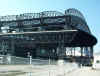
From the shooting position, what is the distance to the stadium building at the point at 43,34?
89125 millimetres

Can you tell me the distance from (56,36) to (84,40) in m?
22.5

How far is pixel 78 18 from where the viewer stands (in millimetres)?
98938

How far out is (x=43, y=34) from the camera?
91.0m

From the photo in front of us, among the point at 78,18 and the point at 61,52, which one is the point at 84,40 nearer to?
the point at 78,18

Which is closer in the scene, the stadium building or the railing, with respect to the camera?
the railing

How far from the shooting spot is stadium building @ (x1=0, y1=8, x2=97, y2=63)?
89125 millimetres

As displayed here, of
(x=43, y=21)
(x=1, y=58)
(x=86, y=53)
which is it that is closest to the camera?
(x=1, y=58)

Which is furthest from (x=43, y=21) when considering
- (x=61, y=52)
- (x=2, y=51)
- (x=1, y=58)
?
(x=1, y=58)

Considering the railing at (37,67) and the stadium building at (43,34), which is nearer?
the railing at (37,67)

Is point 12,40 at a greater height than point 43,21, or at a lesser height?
lesser

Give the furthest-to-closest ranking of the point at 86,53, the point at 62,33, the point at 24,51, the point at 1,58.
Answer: the point at 86,53 < the point at 24,51 < the point at 62,33 < the point at 1,58

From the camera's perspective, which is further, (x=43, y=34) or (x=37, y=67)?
(x=43, y=34)

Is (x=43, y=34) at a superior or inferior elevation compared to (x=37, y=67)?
superior

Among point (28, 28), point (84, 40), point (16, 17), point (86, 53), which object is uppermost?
point (16, 17)
